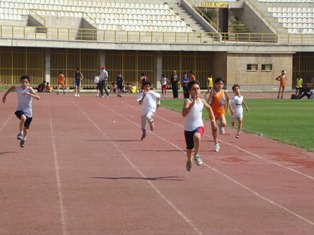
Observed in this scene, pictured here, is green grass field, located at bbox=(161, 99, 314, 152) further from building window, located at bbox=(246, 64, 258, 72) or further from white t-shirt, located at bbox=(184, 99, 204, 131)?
building window, located at bbox=(246, 64, 258, 72)

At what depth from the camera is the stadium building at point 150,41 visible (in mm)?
58547

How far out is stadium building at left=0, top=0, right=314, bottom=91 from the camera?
2305 inches

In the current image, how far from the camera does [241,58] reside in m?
61.9

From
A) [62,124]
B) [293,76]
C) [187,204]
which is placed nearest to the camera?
[187,204]

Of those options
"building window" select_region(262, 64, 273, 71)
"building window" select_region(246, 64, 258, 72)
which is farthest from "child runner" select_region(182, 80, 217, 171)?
"building window" select_region(262, 64, 273, 71)

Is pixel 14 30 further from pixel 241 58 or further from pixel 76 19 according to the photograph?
pixel 241 58

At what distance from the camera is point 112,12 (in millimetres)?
63875

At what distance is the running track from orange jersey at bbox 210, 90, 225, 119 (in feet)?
2.93

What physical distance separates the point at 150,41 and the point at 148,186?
47794mm

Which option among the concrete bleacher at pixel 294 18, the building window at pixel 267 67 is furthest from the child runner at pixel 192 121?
the concrete bleacher at pixel 294 18

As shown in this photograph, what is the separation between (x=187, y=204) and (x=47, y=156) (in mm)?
6723

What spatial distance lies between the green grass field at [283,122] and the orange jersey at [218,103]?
1.95m

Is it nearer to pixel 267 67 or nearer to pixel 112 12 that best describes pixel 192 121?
pixel 267 67

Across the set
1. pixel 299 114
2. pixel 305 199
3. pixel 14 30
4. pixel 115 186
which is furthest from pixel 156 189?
pixel 14 30
